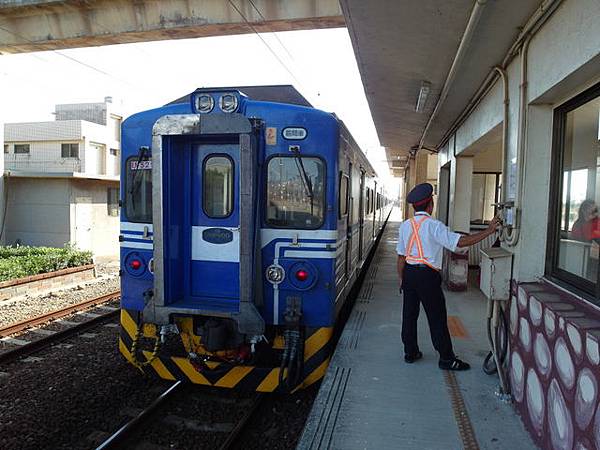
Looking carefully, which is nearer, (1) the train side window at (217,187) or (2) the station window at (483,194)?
(1) the train side window at (217,187)

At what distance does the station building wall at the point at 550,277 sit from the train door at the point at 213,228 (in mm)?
2584

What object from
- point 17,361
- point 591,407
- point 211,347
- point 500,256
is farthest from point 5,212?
point 591,407

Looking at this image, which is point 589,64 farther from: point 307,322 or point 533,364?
point 307,322

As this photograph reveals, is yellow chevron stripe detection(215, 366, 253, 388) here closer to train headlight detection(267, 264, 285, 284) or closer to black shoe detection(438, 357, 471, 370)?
train headlight detection(267, 264, 285, 284)

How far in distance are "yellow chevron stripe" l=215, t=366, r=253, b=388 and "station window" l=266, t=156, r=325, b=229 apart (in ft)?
4.70

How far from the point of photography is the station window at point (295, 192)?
4.68m

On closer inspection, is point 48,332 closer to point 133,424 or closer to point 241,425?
point 133,424

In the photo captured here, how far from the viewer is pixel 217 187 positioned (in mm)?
4832

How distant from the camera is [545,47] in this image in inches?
138

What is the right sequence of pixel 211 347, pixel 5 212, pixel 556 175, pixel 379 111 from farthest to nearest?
pixel 5 212 < pixel 379 111 < pixel 211 347 < pixel 556 175

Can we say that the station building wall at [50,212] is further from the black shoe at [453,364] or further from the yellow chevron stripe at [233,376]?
the black shoe at [453,364]

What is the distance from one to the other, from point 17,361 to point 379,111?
23.2 ft

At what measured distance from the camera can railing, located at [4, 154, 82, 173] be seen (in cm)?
2450

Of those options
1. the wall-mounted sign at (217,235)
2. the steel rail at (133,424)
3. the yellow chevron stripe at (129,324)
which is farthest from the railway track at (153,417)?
the wall-mounted sign at (217,235)
